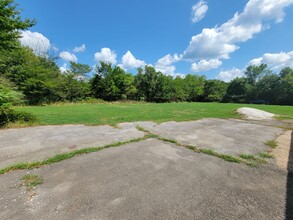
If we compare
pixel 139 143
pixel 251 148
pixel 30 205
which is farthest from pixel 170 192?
pixel 251 148

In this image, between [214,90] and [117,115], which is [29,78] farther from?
[214,90]

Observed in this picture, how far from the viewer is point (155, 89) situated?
151ft

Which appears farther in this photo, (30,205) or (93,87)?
(93,87)

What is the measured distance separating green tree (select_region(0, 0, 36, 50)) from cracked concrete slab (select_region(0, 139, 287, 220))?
6.84 m

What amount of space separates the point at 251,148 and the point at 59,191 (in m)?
4.97

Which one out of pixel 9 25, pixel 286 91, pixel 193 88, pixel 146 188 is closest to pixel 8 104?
pixel 9 25

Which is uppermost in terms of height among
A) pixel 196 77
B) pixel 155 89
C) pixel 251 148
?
pixel 196 77

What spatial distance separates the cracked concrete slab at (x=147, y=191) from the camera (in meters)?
1.89

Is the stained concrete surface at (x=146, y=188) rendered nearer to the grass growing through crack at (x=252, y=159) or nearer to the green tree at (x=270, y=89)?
the grass growing through crack at (x=252, y=159)

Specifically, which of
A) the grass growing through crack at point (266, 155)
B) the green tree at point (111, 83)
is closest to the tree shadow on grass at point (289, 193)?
the grass growing through crack at point (266, 155)

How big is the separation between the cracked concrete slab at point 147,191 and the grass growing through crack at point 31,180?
91 millimetres

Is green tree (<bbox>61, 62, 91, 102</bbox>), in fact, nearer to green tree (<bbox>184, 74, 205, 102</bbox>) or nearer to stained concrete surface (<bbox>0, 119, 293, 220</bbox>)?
stained concrete surface (<bbox>0, 119, 293, 220</bbox>)

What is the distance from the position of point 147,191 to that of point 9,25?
8.98m

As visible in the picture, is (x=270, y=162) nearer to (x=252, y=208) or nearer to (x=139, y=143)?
(x=252, y=208)
